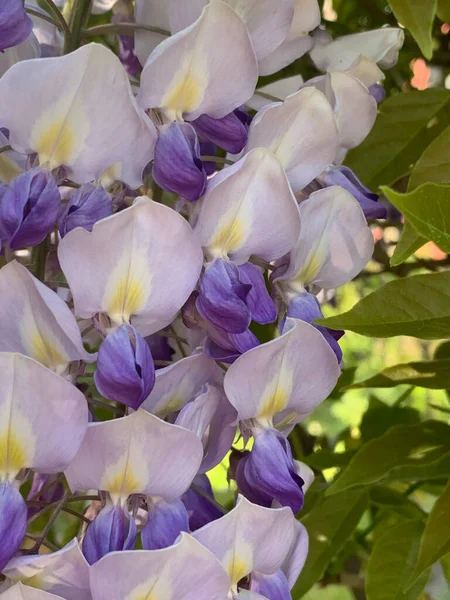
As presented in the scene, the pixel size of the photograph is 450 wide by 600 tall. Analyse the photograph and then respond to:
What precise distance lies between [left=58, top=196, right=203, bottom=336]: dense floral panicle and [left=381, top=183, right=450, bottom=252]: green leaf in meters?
0.13

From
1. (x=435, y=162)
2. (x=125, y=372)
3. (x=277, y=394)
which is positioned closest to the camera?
(x=125, y=372)

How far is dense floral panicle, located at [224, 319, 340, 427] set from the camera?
0.60 m

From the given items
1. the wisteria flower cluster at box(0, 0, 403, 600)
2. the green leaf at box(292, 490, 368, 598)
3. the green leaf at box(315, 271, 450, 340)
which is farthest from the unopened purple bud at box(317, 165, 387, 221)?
the green leaf at box(292, 490, 368, 598)

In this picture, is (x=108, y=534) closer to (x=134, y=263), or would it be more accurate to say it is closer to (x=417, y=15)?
(x=134, y=263)

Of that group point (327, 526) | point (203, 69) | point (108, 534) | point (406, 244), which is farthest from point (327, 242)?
point (327, 526)

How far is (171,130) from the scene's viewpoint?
589 mm

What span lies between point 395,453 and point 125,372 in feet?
1.22

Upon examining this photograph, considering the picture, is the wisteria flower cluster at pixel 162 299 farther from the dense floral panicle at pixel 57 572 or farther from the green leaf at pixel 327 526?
the green leaf at pixel 327 526

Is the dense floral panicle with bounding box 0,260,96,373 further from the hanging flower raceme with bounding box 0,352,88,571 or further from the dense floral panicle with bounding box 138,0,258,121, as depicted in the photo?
the dense floral panicle with bounding box 138,0,258,121

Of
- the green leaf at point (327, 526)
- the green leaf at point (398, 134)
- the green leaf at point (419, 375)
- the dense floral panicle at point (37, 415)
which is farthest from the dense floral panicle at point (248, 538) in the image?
the green leaf at point (398, 134)

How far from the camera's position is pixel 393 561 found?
2.85 ft

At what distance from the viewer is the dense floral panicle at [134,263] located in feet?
1.78

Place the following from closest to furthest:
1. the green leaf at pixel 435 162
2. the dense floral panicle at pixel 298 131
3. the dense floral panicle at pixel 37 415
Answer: the dense floral panicle at pixel 37 415
the dense floral panicle at pixel 298 131
the green leaf at pixel 435 162

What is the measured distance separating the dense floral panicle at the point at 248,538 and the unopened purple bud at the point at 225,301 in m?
0.11
